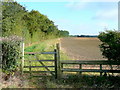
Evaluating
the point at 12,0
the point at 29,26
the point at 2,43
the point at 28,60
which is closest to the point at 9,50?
the point at 2,43

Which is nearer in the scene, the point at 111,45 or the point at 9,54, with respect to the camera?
the point at 111,45

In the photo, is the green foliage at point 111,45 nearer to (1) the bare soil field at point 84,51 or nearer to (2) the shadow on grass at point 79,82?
(2) the shadow on grass at point 79,82

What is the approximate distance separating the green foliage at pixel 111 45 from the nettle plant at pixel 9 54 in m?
3.19

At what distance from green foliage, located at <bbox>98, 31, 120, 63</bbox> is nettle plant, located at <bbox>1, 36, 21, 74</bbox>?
10.5 ft

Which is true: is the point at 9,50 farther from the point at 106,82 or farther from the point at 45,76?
the point at 106,82

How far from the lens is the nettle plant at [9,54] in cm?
592

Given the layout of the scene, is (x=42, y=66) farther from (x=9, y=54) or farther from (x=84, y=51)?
(x=84, y=51)

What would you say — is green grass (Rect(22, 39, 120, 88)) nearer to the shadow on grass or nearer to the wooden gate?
the shadow on grass

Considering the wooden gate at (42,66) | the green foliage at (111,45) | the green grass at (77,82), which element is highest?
the green foliage at (111,45)

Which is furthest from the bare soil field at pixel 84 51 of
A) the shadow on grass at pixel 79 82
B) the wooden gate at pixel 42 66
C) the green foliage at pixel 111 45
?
the wooden gate at pixel 42 66

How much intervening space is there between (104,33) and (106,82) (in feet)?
5.80

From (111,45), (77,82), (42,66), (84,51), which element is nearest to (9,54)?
(42,66)

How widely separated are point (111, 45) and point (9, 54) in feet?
11.9

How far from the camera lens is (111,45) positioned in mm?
5480
